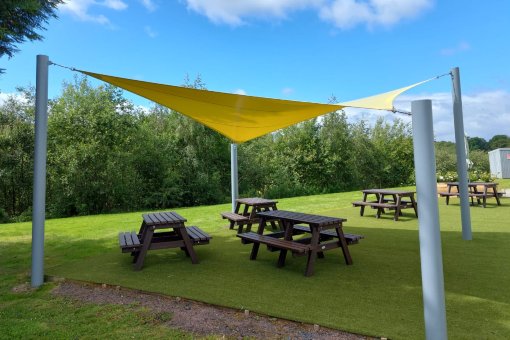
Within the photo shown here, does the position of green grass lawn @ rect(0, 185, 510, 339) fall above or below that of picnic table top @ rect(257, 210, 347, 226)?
below

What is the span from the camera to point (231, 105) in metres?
3.87

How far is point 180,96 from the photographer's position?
360 centimetres

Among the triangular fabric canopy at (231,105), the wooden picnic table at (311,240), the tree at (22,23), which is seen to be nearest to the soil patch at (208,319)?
the wooden picnic table at (311,240)

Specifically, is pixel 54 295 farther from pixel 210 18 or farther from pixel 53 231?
pixel 210 18

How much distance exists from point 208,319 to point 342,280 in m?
1.45

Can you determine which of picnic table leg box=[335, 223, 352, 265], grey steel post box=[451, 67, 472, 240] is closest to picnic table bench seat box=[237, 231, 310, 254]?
picnic table leg box=[335, 223, 352, 265]

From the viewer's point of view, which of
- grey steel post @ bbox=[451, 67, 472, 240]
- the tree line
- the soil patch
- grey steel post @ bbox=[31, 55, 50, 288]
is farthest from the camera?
the tree line

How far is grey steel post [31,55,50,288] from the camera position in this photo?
323 centimetres

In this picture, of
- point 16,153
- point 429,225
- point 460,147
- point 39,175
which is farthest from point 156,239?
point 16,153

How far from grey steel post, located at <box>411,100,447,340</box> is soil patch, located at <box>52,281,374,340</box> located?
0.51m

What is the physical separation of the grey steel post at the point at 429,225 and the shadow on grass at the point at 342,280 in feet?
1.33

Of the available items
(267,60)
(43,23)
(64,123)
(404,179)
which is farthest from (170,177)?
(404,179)

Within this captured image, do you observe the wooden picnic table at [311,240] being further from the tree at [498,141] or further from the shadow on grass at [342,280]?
the tree at [498,141]

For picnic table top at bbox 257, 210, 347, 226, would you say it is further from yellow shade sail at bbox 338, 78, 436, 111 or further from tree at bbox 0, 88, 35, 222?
tree at bbox 0, 88, 35, 222
